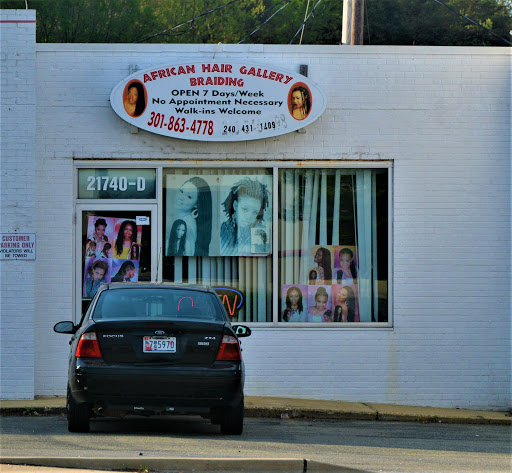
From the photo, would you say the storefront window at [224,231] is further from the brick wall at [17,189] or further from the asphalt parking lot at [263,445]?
the asphalt parking lot at [263,445]

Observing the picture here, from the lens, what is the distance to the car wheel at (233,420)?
355 inches

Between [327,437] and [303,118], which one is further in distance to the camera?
[303,118]

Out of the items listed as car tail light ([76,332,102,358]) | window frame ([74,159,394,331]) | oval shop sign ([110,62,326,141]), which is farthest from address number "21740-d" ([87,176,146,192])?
car tail light ([76,332,102,358])

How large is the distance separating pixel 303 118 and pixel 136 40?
874 inches

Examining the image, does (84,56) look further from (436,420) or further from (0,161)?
(436,420)

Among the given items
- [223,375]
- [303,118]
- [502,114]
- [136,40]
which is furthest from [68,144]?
[136,40]

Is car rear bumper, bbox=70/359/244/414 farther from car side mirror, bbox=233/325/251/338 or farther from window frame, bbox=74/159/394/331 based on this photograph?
window frame, bbox=74/159/394/331

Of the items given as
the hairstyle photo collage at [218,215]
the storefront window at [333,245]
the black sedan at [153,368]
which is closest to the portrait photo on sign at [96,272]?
the hairstyle photo collage at [218,215]

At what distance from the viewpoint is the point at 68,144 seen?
41.3 ft

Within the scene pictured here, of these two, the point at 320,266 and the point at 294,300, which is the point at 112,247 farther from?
the point at 320,266

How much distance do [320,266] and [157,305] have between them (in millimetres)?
4204

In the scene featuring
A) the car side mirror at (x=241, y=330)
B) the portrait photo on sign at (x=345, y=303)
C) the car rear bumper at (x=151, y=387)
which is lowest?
the car rear bumper at (x=151, y=387)

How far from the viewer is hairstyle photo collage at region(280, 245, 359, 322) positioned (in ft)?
42.7

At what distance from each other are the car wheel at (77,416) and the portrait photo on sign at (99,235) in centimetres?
390
